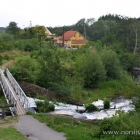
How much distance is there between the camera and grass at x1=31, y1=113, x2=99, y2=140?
1169cm

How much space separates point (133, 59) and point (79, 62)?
16759 millimetres

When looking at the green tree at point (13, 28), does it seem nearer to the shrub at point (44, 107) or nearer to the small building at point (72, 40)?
the small building at point (72, 40)

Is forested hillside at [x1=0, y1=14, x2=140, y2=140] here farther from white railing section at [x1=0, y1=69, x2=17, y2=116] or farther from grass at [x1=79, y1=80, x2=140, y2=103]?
white railing section at [x1=0, y1=69, x2=17, y2=116]

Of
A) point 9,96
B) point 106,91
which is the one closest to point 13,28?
point 106,91

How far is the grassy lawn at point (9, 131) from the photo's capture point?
11.7m

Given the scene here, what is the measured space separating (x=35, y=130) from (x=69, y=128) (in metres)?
1.66

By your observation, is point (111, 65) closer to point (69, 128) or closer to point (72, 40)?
point (69, 128)

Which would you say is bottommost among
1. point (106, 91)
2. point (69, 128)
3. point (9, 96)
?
point (106, 91)

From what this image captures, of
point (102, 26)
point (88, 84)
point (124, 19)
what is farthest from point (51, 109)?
point (102, 26)

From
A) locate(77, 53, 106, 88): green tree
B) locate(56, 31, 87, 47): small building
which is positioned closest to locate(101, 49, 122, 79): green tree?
locate(77, 53, 106, 88): green tree

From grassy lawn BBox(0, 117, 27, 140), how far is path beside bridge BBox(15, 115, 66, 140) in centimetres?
29

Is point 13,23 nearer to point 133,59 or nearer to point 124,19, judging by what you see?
point 124,19

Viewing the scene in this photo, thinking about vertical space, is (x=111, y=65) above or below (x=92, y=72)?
above

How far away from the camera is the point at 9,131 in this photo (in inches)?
496
